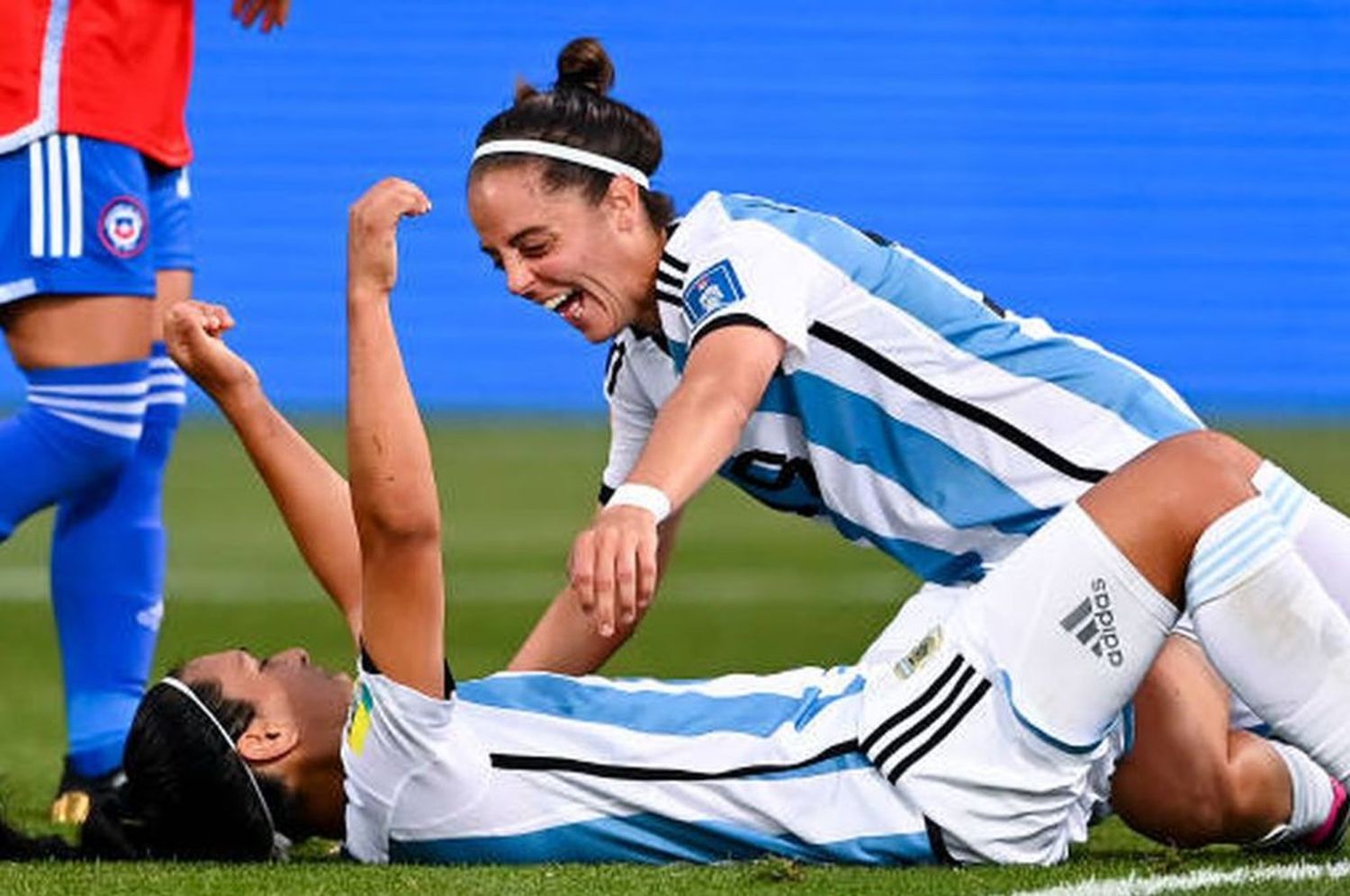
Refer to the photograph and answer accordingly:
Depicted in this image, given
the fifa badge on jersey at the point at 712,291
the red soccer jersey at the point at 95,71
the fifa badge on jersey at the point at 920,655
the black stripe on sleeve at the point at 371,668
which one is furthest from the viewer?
the red soccer jersey at the point at 95,71

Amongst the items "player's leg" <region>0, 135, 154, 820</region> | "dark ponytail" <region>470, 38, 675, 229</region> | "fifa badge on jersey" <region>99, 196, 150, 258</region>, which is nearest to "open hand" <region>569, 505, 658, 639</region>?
"dark ponytail" <region>470, 38, 675, 229</region>

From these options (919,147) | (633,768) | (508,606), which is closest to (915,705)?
(633,768)

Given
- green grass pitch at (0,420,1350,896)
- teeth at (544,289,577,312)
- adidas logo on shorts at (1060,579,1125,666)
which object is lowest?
green grass pitch at (0,420,1350,896)

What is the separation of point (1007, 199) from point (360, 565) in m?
12.9

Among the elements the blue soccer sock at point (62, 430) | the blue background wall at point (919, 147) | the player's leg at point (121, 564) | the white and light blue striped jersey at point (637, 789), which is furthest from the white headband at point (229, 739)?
the blue background wall at point (919, 147)

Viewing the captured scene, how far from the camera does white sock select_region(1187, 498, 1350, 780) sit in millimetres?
4695

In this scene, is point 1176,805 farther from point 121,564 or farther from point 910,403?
point 121,564

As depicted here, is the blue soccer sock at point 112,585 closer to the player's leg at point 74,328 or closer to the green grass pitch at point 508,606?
the player's leg at point 74,328

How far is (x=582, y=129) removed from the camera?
552 centimetres

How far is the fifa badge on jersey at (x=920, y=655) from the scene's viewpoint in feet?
16.3

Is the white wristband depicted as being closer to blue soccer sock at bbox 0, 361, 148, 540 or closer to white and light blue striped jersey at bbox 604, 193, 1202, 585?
white and light blue striped jersey at bbox 604, 193, 1202, 585

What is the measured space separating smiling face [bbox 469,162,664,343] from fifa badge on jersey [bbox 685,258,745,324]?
0.20 m

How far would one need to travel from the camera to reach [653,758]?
501 centimetres

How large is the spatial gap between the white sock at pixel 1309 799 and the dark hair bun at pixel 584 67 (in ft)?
5.23
